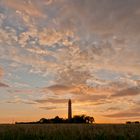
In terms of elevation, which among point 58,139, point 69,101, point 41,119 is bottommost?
point 58,139

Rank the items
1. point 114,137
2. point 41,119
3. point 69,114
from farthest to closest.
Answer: point 69,114 → point 41,119 → point 114,137

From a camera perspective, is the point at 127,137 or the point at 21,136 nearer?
the point at 127,137

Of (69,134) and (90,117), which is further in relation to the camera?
(90,117)

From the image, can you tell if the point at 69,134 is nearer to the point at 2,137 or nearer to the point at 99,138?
the point at 99,138

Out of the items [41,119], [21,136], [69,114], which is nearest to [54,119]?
[41,119]

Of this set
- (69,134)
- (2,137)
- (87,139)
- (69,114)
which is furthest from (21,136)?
(69,114)

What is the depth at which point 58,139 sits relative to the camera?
16.0 m

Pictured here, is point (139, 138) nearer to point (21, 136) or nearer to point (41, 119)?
point (21, 136)

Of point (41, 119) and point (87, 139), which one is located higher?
point (41, 119)

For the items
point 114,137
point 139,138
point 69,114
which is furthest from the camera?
point 69,114

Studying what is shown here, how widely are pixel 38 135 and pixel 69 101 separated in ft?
234

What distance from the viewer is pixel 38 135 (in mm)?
17359

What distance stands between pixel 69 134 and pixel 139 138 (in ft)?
12.4

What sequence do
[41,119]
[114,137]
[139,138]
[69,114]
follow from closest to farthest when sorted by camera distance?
[139,138]
[114,137]
[41,119]
[69,114]
